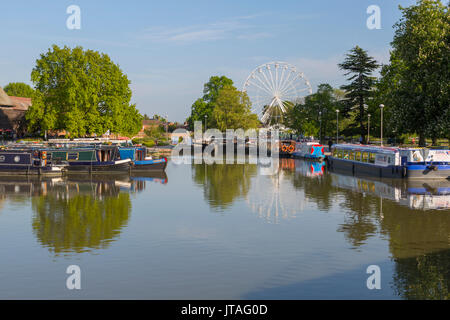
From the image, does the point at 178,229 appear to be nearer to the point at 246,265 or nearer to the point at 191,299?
the point at 246,265

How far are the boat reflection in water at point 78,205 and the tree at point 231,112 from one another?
53799 mm

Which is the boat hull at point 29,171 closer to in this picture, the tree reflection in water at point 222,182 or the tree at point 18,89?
the tree reflection in water at point 222,182

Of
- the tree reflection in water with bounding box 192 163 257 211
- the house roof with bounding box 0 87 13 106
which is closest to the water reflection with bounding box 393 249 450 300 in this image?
the tree reflection in water with bounding box 192 163 257 211

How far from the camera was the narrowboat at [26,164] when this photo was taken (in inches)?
1870

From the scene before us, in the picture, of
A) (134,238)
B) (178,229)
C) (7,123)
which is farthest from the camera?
(7,123)

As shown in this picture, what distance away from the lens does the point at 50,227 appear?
78.6 feet

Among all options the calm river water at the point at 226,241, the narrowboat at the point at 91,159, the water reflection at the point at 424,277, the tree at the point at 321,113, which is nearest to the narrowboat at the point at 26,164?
the narrowboat at the point at 91,159

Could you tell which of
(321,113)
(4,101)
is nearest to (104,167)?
(4,101)

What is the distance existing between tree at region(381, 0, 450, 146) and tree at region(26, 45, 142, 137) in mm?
42850

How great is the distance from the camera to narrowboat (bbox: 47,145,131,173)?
49.3 m

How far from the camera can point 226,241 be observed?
20.8 meters
